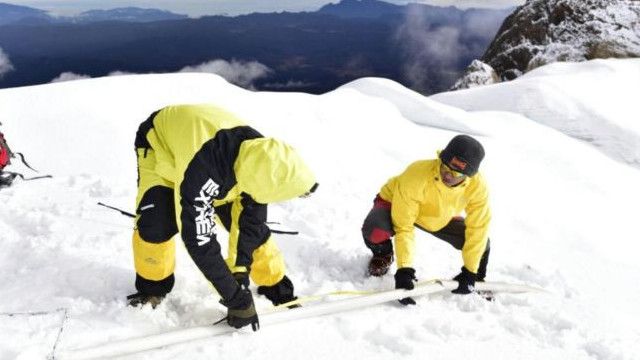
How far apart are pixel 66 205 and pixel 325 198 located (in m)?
2.59

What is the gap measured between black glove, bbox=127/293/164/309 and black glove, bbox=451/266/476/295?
6.90ft

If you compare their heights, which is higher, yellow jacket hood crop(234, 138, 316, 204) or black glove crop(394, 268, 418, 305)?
yellow jacket hood crop(234, 138, 316, 204)

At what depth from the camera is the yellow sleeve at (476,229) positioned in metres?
3.88

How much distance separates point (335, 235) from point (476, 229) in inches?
57.6

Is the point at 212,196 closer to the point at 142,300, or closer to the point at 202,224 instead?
the point at 202,224

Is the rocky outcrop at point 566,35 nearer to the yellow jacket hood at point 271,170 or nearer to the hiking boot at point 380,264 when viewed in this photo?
the hiking boot at point 380,264

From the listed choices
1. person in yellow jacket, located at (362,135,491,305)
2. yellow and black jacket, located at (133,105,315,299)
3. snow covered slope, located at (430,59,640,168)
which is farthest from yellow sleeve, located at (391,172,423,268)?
snow covered slope, located at (430,59,640,168)

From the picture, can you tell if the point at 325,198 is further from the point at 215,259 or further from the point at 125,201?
the point at 215,259

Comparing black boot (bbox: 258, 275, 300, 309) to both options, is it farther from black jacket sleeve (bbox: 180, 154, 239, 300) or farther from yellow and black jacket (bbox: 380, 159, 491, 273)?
yellow and black jacket (bbox: 380, 159, 491, 273)

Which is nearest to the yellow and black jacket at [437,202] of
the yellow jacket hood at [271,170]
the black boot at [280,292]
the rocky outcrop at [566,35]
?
the black boot at [280,292]

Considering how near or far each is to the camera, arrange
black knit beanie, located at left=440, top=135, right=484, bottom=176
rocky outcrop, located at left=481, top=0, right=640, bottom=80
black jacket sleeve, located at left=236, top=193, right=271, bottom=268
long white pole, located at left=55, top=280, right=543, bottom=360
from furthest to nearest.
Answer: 1. rocky outcrop, located at left=481, top=0, right=640, bottom=80
2. black knit beanie, located at left=440, top=135, right=484, bottom=176
3. black jacket sleeve, located at left=236, top=193, right=271, bottom=268
4. long white pole, located at left=55, top=280, right=543, bottom=360

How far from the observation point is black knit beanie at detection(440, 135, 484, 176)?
135 inches

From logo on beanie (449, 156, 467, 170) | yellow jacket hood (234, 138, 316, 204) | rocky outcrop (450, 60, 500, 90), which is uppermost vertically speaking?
yellow jacket hood (234, 138, 316, 204)

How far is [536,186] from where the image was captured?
23.9 feet
